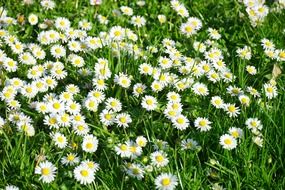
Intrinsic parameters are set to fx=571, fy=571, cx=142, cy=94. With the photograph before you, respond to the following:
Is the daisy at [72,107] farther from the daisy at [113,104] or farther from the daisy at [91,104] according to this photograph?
the daisy at [113,104]

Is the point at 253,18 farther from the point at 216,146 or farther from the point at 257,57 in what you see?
the point at 216,146

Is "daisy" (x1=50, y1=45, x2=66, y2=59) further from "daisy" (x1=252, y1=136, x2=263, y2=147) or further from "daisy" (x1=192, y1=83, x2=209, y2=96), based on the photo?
"daisy" (x1=252, y1=136, x2=263, y2=147)

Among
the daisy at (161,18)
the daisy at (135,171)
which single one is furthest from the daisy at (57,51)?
the daisy at (135,171)

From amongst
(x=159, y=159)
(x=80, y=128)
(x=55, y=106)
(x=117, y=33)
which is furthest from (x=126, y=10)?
(x=159, y=159)

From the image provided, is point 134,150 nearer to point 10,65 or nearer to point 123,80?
point 123,80

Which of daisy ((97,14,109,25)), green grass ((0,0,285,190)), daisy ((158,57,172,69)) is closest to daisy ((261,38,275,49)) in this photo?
green grass ((0,0,285,190))

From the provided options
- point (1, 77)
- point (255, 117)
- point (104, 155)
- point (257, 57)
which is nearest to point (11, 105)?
point (1, 77)
